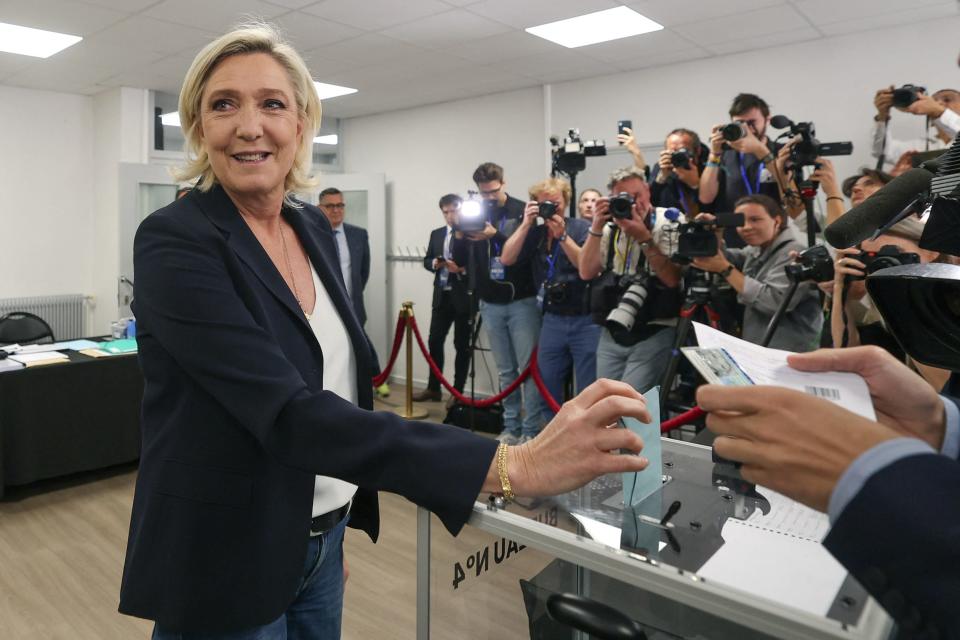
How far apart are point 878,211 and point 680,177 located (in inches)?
A: 122

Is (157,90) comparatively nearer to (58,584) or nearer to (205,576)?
(58,584)

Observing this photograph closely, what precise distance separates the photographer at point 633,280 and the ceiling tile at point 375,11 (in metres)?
1.45

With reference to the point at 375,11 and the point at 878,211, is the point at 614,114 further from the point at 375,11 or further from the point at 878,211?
the point at 878,211

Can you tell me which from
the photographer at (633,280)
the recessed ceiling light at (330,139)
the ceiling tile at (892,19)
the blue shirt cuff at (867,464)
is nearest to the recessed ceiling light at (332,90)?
the recessed ceiling light at (330,139)

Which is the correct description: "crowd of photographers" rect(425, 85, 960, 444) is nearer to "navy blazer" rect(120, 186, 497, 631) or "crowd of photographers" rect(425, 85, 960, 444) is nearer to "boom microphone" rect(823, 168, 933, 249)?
"boom microphone" rect(823, 168, 933, 249)

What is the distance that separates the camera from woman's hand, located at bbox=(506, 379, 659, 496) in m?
0.81

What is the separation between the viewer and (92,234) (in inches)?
258

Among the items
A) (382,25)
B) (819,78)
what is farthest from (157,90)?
(819,78)

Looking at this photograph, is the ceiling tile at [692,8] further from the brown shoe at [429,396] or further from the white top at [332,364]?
the brown shoe at [429,396]

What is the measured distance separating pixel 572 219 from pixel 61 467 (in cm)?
310

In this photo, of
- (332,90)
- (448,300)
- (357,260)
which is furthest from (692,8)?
(332,90)

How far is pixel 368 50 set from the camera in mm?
4656

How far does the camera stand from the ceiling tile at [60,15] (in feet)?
12.4

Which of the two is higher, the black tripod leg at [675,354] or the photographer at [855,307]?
the photographer at [855,307]
